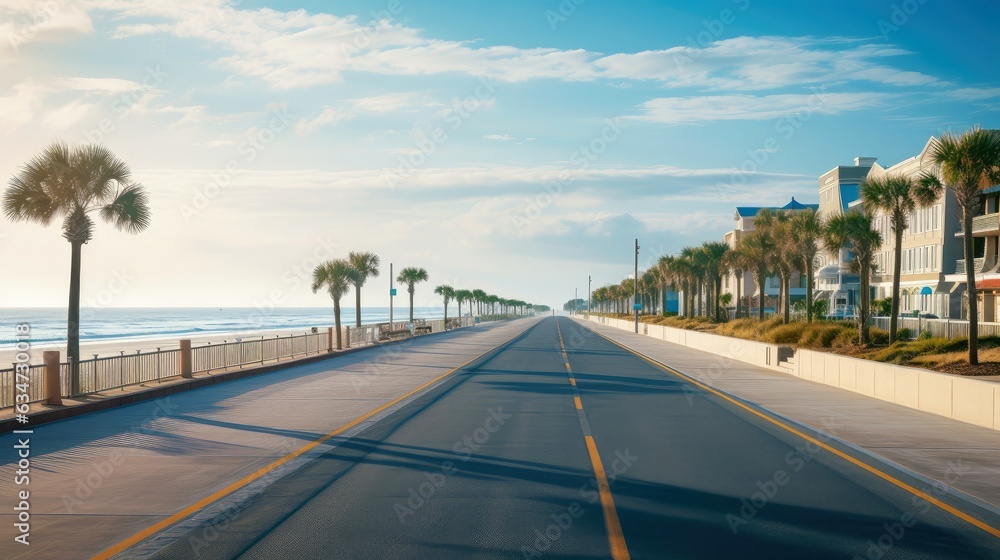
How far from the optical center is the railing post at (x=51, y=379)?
1513cm

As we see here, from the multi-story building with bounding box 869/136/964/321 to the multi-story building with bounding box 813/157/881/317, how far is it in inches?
453

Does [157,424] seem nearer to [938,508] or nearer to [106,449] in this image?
[106,449]

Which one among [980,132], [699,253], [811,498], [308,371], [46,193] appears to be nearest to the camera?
[811,498]

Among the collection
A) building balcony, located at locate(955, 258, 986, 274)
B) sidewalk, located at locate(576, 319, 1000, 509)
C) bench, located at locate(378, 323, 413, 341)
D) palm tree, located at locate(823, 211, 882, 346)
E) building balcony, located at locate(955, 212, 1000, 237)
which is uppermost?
building balcony, located at locate(955, 212, 1000, 237)

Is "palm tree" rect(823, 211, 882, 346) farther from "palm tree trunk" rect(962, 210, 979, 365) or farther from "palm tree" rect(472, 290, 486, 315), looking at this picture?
"palm tree" rect(472, 290, 486, 315)

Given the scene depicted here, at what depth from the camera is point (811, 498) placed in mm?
8469

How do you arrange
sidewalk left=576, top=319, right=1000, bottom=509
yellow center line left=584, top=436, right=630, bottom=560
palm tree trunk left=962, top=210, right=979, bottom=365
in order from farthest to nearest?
palm tree trunk left=962, top=210, right=979, bottom=365
sidewalk left=576, top=319, right=1000, bottom=509
yellow center line left=584, top=436, right=630, bottom=560

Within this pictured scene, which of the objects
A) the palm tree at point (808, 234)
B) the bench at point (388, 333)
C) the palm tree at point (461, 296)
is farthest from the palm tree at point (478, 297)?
the palm tree at point (808, 234)

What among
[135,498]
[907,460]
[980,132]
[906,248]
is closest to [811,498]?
[907,460]

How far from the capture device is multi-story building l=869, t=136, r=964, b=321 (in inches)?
1986

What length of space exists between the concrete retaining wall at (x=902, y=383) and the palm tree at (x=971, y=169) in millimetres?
2991

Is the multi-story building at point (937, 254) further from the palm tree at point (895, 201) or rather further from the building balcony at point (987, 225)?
the palm tree at point (895, 201)

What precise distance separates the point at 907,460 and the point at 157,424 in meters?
12.2

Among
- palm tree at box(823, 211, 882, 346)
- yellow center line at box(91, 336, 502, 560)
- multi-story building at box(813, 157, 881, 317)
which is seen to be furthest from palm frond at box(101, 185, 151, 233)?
multi-story building at box(813, 157, 881, 317)
